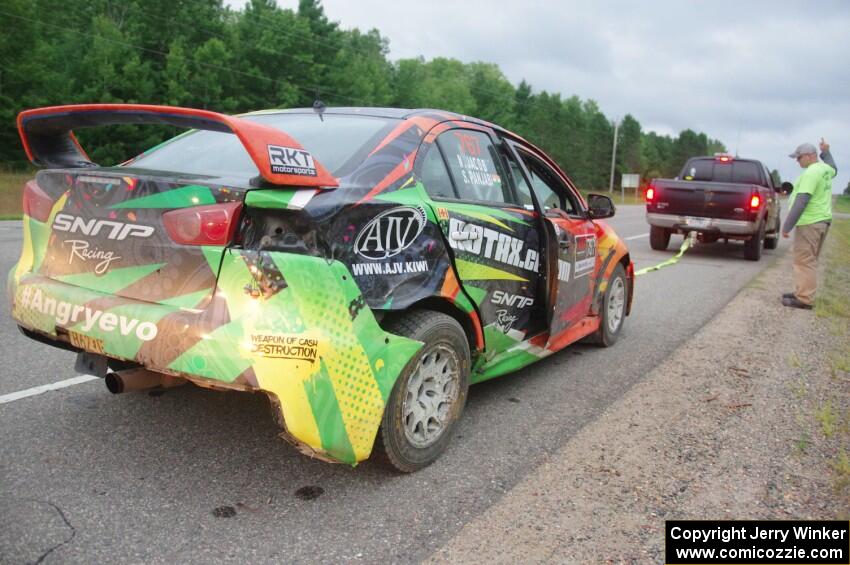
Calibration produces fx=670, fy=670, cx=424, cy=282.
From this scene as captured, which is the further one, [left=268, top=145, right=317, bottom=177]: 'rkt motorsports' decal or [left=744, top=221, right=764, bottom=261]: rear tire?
[left=744, top=221, right=764, bottom=261]: rear tire

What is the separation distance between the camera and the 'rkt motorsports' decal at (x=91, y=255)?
2.87 meters

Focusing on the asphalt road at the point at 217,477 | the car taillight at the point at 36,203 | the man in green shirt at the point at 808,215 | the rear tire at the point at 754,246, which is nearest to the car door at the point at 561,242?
the asphalt road at the point at 217,477

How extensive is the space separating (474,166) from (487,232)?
0.43 meters

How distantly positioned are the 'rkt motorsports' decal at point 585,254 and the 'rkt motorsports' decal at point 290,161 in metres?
2.44

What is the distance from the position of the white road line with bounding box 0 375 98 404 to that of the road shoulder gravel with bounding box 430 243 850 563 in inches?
104

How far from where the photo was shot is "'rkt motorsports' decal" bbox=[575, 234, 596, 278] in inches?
182

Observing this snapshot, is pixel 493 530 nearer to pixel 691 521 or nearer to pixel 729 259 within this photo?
pixel 691 521

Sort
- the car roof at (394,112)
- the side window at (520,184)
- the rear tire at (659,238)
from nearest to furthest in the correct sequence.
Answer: the car roof at (394,112)
the side window at (520,184)
the rear tire at (659,238)

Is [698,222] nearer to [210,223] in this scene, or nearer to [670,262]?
[670,262]

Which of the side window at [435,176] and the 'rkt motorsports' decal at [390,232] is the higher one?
the side window at [435,176]

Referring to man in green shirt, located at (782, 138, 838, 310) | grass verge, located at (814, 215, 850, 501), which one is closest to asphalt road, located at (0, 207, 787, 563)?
grass verge, located at (814, 215, 850, 501)

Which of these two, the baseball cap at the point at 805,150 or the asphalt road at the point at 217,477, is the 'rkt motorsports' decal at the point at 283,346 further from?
the baseball cap at the point at 805,150

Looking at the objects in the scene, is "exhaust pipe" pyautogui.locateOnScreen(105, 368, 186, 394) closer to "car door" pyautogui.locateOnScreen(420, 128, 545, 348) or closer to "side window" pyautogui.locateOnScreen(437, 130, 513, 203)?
"car door" pyautogui.locateOnScreen(420, 128, 545, 348)

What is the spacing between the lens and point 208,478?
9.65ft
